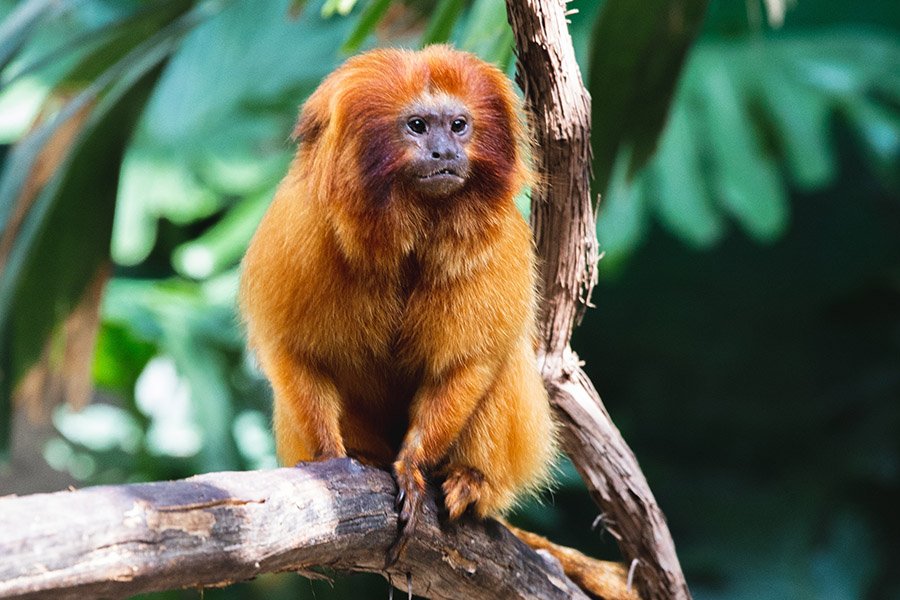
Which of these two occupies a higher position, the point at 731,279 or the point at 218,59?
the point at 218,59

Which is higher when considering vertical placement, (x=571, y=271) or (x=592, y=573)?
(x=571, y=271)

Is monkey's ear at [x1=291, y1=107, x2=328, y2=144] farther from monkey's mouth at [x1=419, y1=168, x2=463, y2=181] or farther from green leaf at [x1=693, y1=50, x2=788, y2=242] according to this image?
green leaf at [x1=693, y1=50, x2=788, y2=242]

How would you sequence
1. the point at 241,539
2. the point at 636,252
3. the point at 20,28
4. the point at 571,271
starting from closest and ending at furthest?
the point at 241,539, the point at 571,271, the point at 20,28, the point at 636,252

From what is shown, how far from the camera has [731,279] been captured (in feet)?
22.3

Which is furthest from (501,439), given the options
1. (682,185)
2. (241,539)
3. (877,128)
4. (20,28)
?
(877,128)

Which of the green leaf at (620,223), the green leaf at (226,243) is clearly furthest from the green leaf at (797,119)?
the green leaf at (226,243)

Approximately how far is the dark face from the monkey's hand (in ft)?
2.05

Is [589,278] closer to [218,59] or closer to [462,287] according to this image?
[462,287]

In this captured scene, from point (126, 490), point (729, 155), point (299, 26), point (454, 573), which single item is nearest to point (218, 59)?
point (299, 26)

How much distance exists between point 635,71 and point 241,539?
1.71 meters

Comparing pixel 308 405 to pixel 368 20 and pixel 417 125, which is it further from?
pixel 368 20

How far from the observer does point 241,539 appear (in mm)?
1727

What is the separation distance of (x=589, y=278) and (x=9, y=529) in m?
1.64

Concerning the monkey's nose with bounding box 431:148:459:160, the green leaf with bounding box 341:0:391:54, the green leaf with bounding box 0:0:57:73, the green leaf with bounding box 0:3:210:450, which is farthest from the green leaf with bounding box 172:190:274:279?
the monkey's nose with bounding box 431:148:459:160
